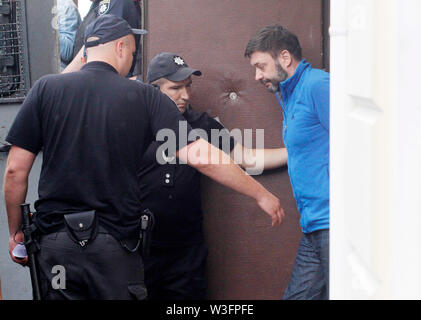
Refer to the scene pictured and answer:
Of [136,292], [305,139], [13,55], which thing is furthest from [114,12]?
[136,292]

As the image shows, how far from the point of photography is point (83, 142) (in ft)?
9.41

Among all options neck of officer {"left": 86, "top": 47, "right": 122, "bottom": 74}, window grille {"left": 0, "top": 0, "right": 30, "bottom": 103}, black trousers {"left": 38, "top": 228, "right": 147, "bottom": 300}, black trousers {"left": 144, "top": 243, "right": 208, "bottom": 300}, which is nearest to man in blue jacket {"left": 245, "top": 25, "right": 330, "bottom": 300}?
black trousers {"left": 144, "top": 243, "right": 208, "bottom": 300}

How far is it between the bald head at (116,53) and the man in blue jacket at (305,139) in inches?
28.8

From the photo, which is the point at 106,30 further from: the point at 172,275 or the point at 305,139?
the point at 172,275

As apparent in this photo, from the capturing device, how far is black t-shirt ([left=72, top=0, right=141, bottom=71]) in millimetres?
3820

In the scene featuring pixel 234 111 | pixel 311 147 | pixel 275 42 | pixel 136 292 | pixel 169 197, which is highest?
pixel 275 42

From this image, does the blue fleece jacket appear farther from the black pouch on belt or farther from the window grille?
the window grille

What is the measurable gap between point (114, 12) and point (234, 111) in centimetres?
94

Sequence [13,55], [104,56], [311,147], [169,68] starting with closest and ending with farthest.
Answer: [104,56]
[311,147]
[169,68]
[13,55]

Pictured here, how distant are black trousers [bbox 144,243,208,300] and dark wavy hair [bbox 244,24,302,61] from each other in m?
1.21
